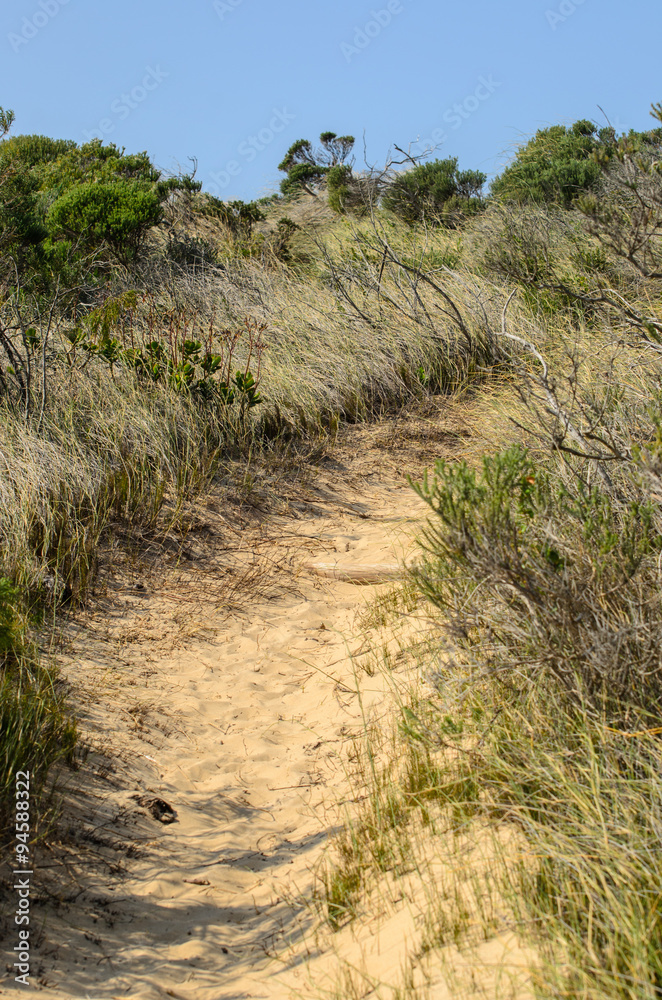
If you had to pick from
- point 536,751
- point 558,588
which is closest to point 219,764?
point 536,751

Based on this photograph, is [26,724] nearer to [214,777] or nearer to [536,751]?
[214,777]

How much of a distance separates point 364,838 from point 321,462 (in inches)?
164

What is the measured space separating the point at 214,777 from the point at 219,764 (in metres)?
0.09

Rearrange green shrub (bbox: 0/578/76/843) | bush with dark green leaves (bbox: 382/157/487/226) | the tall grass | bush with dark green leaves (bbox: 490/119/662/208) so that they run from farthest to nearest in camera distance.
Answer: bush with dark green leaves (bbox: 382/157/487/226), bush with dark green leaves (bbox: 490/119/662/208), green shrub (bbox: 0/578/76/843), the tall grass

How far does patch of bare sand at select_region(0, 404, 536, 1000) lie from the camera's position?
2.42 meters

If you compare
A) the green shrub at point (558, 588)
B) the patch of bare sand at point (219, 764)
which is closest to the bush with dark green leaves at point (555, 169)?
the patch of bare sand at point (219, 764)

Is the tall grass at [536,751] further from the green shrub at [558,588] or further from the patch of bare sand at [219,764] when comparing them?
the patch of bare sand at [219,764]

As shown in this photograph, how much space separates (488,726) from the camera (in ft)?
8.84

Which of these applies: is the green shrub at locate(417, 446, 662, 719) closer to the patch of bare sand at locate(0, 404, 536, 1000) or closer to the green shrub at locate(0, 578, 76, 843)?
the patch of bare sand at locate(0, 404, 536, 1000)

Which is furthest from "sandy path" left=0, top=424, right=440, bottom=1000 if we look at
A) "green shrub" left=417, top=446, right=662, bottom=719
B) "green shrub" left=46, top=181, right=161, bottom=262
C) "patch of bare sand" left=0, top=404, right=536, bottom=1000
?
"green shrub" left=46, top=181, right=161, bottom=262

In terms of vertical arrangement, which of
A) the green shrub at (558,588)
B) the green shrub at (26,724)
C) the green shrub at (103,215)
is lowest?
the green shrub at (26,724)

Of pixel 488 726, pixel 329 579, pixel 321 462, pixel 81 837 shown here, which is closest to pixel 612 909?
pixel 488 726

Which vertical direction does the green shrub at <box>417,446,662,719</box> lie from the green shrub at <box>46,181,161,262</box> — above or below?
below

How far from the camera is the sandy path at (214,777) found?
2.45m
